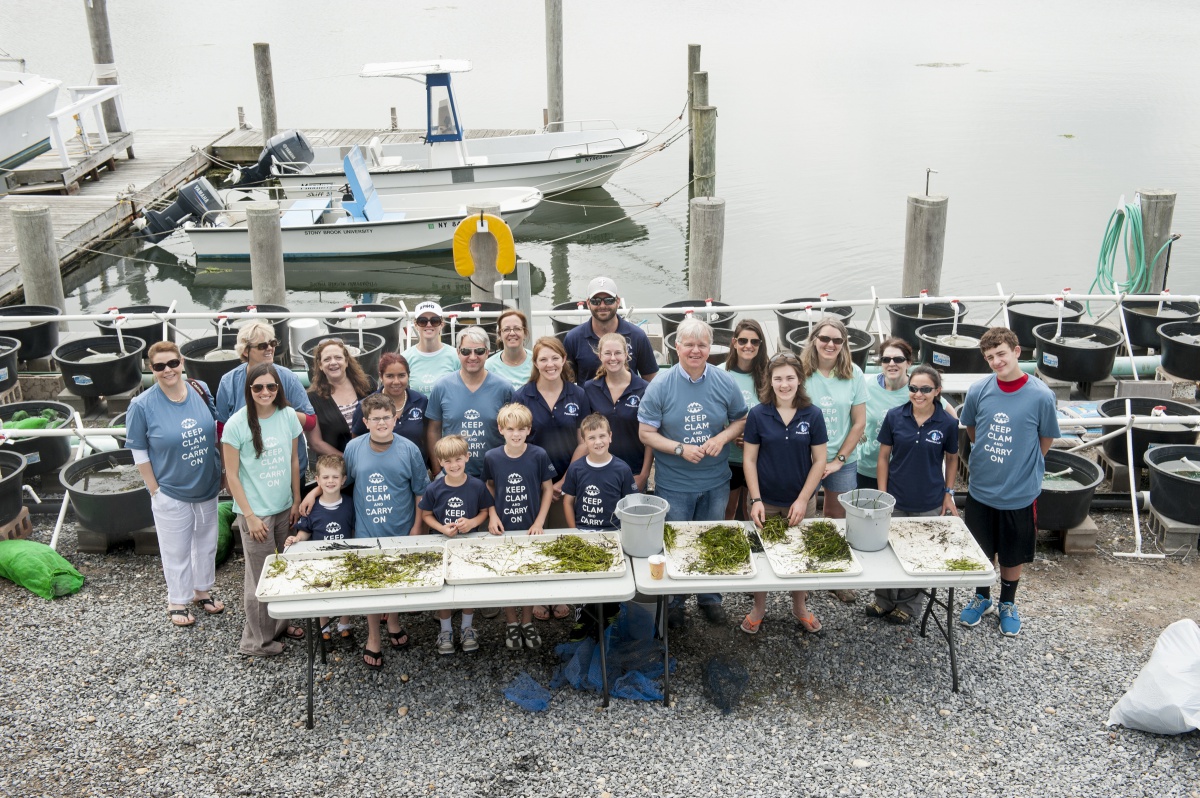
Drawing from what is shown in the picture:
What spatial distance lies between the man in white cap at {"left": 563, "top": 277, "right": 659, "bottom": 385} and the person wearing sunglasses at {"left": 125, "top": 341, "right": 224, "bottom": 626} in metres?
1.89

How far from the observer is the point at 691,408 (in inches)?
193

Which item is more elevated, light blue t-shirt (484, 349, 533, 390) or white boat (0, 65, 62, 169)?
white boat (0, 65, 62, 169)

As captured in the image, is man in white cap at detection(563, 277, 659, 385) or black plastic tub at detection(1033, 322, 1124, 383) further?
black plastic tub at detection(1033, 322, 1124, 383)

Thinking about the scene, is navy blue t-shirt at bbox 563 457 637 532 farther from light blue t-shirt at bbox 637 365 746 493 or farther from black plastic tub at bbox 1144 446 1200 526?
black plastic tub at bbox 1144 446 1200 526

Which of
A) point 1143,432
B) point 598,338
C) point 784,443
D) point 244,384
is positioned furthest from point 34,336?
point 1143,432

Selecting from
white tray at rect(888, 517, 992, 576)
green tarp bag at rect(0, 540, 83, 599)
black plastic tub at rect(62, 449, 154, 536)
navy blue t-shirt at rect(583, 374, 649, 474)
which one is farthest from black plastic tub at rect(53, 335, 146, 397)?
A: white tray at rect(888, 517, 992, 576)

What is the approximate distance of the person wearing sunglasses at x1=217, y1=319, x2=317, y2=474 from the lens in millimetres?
5012

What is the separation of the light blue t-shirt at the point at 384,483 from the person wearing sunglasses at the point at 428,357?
820 mm

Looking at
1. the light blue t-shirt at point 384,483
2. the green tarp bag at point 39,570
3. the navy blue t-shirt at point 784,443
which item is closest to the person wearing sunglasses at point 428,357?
the light blue t-shirt at point 384,483

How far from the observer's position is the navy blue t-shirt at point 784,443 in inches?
188

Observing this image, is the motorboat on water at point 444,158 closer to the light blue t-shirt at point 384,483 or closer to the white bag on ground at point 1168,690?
the light blue t-shirt at point 384,483

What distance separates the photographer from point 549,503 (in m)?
4.88

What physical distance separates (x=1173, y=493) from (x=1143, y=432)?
84 cm

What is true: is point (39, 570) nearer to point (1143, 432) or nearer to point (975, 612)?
point (975, 612)
